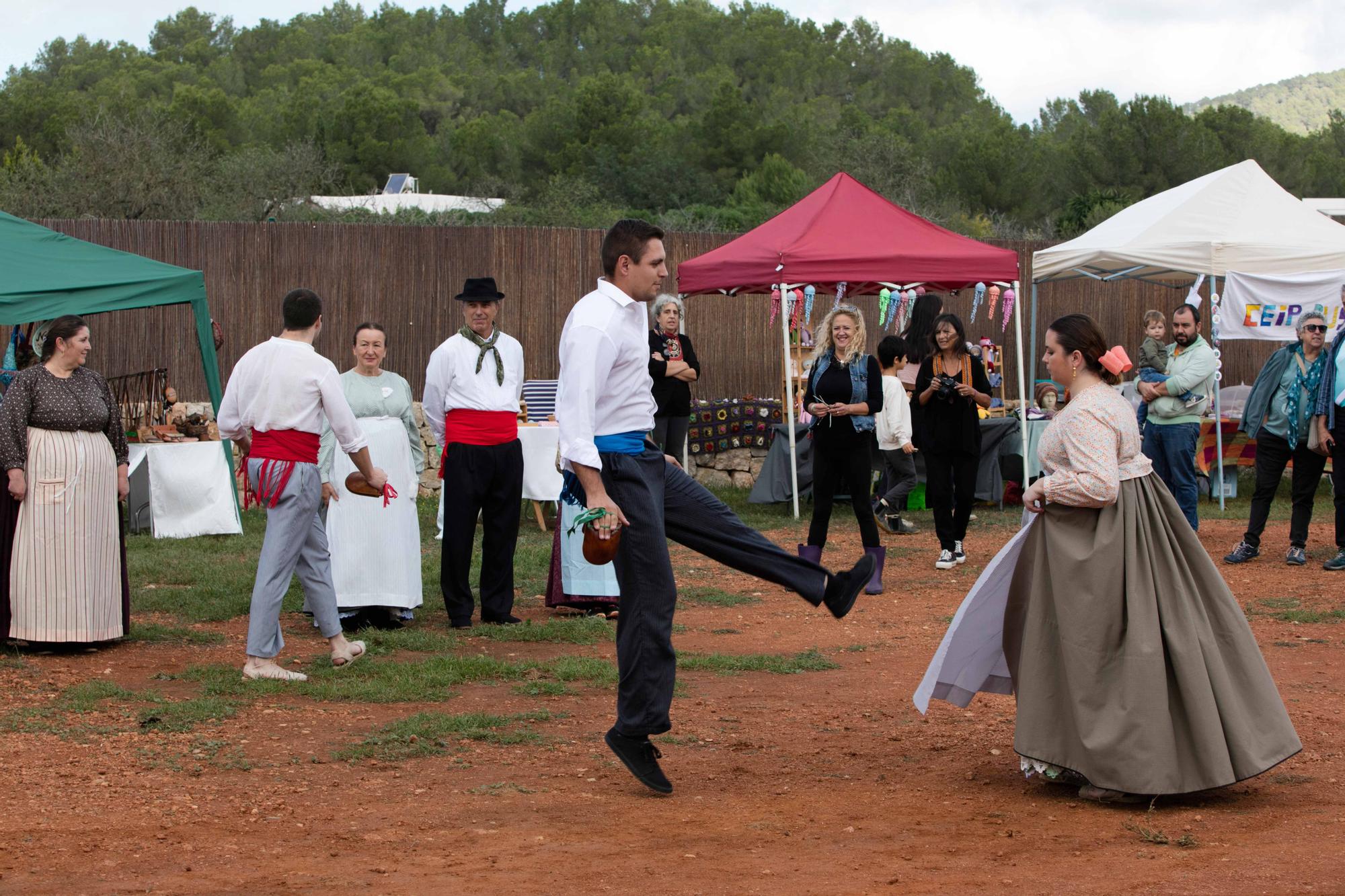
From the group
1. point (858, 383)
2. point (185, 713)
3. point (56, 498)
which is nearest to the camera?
point (185, 713)

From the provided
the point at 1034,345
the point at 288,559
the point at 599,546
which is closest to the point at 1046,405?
the point at 1034,345

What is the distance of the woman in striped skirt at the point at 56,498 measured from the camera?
280 inches

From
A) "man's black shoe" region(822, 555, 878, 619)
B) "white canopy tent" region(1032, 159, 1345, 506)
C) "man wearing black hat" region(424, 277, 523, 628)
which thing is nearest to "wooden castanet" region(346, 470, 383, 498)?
"man wearing black hat" region(424, 277, 523, 628)

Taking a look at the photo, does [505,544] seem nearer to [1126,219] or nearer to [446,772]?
[446,772]

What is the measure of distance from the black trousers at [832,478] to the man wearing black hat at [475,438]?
77.4 inches

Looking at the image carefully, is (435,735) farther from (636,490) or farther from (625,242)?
(625,242)

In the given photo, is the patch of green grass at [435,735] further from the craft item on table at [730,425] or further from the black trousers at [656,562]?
the craft item on table at [730,425]

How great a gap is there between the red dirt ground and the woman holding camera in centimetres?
330

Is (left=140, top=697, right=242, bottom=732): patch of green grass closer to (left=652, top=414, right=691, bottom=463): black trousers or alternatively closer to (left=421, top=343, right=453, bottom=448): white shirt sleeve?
(left=421, top=343, right=453, bottom=448): white shirt sleeve

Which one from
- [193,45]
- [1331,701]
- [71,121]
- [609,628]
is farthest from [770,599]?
[193,45]

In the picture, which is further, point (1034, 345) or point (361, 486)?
point (1034, 345)

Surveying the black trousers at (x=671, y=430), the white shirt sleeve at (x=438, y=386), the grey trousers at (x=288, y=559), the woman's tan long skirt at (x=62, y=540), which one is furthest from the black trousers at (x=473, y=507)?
the black trousers at (x=671, y=430)

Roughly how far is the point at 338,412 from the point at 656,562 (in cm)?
237

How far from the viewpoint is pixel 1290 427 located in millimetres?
10109
